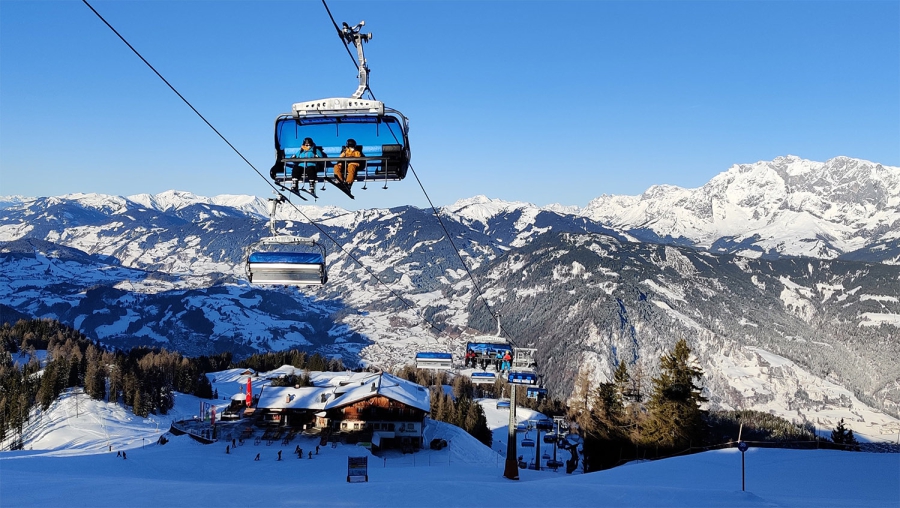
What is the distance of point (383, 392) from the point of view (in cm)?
6594

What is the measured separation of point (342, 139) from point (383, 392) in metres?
53.9

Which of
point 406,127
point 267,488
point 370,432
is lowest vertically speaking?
point 370,432

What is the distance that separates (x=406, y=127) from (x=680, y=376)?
121 feet

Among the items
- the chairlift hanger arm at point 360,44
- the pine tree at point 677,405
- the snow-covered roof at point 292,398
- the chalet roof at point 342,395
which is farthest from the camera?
the snow-covered roof at point 292,398

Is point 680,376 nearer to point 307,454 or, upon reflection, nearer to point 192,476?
point 307,454

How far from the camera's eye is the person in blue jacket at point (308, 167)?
15188mm

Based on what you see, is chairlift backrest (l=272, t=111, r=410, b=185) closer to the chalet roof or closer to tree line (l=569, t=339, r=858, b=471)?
tree line (l=569, t=339, r=858, b=471)

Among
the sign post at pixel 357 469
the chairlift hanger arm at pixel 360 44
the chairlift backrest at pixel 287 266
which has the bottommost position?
the sign post at pixel 357 469

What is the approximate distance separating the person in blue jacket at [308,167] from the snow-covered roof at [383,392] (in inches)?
2036

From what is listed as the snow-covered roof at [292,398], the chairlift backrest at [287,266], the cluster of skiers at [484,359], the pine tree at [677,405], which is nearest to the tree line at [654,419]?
the pine tree at [677,405]

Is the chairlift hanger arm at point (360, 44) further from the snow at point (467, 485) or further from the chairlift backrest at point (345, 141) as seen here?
the snow at point (467, 485)

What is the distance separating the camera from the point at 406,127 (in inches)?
598

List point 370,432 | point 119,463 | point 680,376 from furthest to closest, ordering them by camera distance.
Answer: point 370,432 < point 680,376 < point 119,463

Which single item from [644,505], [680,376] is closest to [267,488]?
[644,505]
